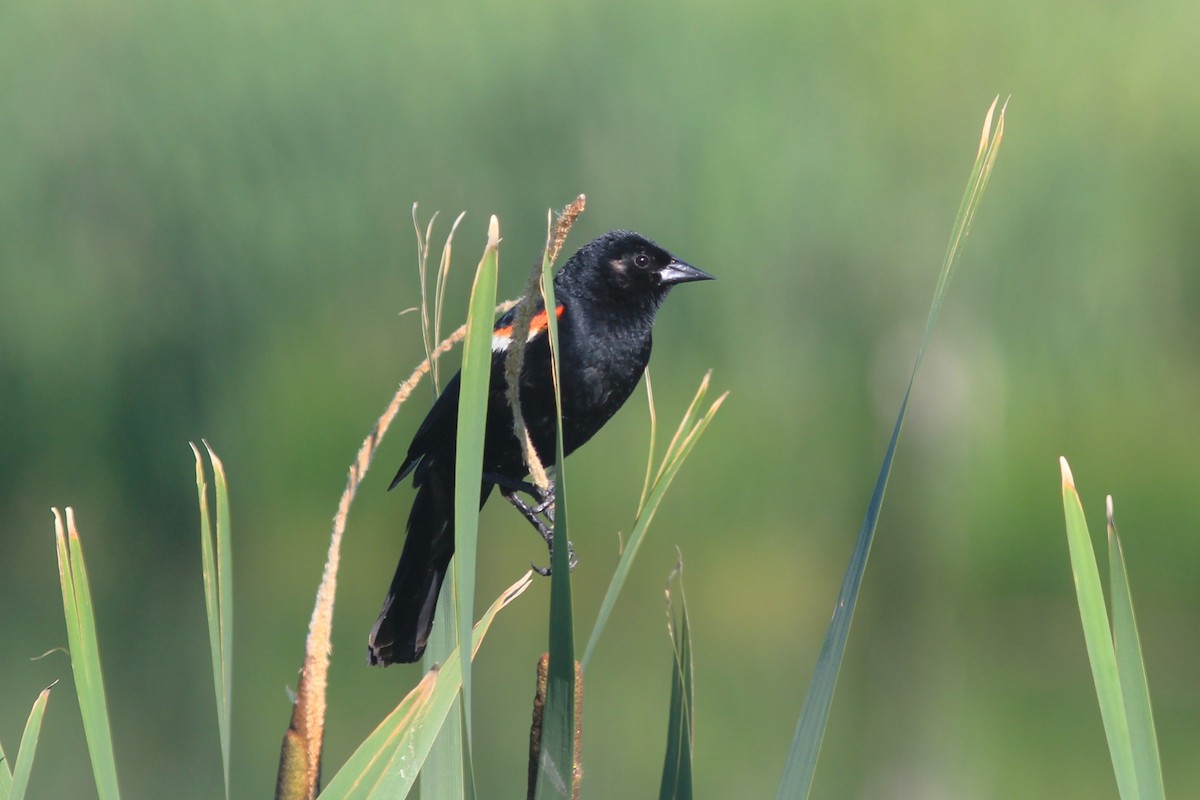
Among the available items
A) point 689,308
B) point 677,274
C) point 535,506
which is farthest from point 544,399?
point 689,308

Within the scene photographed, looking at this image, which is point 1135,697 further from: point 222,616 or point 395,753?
point 222,616

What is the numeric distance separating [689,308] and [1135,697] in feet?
11.1

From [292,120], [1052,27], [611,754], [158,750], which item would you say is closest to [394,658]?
[611,754]

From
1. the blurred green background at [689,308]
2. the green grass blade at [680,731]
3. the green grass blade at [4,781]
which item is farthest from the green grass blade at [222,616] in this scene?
the blurred green background at [689,308]

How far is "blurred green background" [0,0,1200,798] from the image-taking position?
13.9 ft

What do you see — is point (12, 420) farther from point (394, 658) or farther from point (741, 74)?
→ point (394, 658)

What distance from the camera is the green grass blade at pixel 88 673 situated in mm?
840

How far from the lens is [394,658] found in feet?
4.72

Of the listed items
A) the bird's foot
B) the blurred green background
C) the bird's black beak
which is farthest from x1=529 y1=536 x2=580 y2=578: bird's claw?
the blurred green background

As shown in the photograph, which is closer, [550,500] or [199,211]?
[550,500]

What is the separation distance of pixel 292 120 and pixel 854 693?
2.87 metres

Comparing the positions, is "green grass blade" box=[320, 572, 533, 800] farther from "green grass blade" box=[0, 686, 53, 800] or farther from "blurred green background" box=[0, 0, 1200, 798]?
"blurred green background" box=[0, 0, 1200, 798]

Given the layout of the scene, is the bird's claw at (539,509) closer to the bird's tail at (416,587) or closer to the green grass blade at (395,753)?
the bird's tail at (416,587)

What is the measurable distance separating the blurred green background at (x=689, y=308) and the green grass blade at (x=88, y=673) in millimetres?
3225
